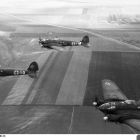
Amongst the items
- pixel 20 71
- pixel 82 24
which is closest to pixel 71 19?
pixel 82 24

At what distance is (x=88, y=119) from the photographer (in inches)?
1983

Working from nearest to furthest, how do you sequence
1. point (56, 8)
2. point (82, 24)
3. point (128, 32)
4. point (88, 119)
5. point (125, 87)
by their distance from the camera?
point (88, 119) → point (125, 87) → point (128, 32) → point (82, 24) → point (56, 8)

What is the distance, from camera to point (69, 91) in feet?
200

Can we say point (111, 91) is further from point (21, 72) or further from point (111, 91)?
point (21, 72)

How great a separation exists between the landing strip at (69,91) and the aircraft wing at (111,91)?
6.13 ft

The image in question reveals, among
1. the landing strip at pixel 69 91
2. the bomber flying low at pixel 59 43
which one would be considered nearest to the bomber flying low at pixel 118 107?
the landing strip at pixel 69 91

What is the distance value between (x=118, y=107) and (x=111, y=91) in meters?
7.69

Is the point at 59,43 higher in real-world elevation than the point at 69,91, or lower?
higher

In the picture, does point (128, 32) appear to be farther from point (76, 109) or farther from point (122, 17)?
point (76, 109)

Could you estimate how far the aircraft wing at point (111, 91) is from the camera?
55719 millimetres

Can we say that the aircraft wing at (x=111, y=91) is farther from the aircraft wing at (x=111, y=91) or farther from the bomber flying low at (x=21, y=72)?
the bomber flying low at (x=21, y=72)

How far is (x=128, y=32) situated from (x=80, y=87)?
48996 millimetres

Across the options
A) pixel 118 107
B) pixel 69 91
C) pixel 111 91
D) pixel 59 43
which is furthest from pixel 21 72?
pixel 118 107

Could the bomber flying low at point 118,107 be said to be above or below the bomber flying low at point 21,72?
below
